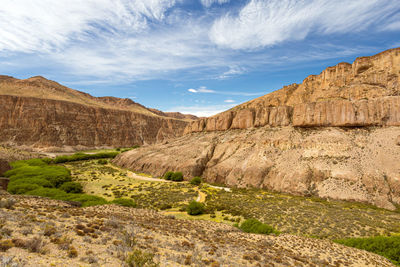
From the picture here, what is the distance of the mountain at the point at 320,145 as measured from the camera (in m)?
33.5

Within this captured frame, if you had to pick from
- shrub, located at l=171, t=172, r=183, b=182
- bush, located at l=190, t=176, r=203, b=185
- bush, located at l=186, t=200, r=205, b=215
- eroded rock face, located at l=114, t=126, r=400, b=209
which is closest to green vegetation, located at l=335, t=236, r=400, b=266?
bush, located at l=186, t=200, r=205, b=215

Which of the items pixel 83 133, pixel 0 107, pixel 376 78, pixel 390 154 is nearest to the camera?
pixel 390 154

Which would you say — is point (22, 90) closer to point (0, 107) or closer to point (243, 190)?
point (0, 107)

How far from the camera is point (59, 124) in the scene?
349 feet

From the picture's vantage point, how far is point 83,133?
112 meters

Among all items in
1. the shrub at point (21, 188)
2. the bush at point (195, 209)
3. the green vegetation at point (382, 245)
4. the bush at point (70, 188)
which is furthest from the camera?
the bush at point (70, 188)

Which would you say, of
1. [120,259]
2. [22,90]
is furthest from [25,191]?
[22,90]

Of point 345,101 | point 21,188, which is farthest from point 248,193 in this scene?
point 21,188

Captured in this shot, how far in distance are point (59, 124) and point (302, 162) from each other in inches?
4612

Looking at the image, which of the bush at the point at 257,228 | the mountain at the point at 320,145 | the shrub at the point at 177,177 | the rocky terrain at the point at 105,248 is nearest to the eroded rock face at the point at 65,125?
the mountain at the point at 320,145

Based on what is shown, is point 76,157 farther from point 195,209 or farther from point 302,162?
point 302,162

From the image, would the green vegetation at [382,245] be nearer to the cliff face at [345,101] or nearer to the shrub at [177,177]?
the cliff face at [345,101]

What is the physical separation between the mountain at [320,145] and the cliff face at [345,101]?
149 millimetres

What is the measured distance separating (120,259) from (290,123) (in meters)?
52.3
